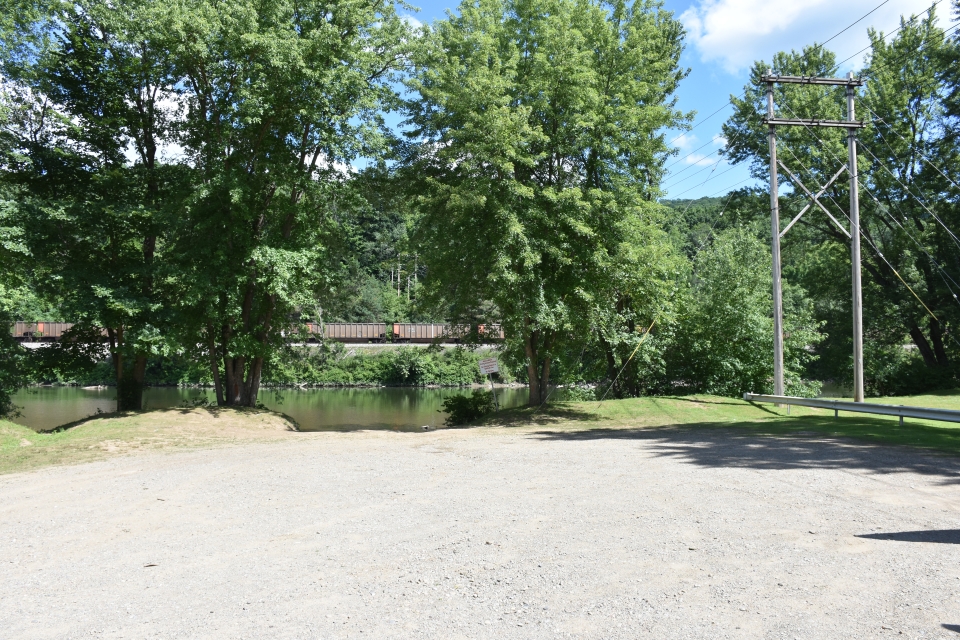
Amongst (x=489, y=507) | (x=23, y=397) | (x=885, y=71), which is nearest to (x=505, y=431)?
(x=489, y=507)

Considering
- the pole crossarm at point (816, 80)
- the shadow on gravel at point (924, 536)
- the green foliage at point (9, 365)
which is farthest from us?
the green foliage at point (9, 365)

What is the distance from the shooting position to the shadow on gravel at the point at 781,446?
959 cm

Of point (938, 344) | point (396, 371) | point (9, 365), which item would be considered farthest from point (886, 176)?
point (396, 371)

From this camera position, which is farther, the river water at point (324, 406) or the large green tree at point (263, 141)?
the river water at point (324, 406)

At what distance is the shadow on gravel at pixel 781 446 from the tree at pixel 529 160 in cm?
452

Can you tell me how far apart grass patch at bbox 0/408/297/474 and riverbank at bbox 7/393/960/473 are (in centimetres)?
2

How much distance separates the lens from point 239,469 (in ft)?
34.7

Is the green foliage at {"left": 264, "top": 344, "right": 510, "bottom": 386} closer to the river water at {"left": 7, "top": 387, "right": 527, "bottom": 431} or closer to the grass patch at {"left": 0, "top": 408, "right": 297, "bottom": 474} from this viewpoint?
the river water at {"left": 7, "top": 387, "right": 527, "bottom": 431}

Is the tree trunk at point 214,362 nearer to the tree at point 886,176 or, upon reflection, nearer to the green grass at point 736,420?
the green grass at point 736,420

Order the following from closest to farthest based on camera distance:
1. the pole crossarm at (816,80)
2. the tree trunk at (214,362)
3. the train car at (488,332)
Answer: the pole crossarm at (816,80)
the tree trunk at (214,362)
the train car at (488,332)

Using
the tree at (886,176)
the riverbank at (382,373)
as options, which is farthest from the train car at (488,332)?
the riverbank at (382,373)

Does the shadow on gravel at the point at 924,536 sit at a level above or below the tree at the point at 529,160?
A: below

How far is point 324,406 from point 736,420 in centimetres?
2476

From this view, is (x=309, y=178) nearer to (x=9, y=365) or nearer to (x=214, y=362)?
(x=214, y=362)
